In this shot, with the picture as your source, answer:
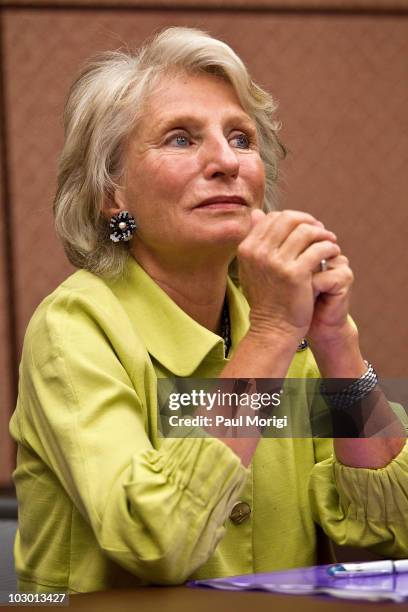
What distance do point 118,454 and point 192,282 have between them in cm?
53

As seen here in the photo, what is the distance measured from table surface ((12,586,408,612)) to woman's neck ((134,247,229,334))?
0.72 meters

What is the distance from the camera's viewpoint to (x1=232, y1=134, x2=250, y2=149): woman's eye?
201cm

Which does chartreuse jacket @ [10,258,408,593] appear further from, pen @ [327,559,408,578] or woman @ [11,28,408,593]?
pen @ [327,559,408,578]

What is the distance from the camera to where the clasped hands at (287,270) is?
1650 millimetres

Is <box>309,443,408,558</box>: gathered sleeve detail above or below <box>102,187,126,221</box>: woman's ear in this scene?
below

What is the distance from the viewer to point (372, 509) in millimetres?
1844

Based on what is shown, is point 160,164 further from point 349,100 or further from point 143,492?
point 349,100

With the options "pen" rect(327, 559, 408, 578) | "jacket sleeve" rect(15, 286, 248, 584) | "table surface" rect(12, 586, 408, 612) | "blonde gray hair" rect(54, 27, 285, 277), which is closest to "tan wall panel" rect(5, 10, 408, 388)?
"blonde gray hair" rect(54, 27, 285, 277)

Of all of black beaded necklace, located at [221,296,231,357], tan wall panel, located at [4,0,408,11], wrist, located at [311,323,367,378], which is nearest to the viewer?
wrist, located at [311,323,367,378]

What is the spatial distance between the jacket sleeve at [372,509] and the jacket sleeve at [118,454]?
14.2 inches

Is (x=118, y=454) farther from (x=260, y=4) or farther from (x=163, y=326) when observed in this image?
(x=260, y=4)

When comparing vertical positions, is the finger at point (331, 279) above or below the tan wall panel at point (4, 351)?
below

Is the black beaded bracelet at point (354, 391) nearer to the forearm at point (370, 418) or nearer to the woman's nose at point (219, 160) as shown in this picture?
the forearm at point (370, 418)

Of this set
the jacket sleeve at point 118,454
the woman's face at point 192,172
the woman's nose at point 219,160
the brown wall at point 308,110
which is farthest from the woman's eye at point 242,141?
the brown wall at point 308,110
